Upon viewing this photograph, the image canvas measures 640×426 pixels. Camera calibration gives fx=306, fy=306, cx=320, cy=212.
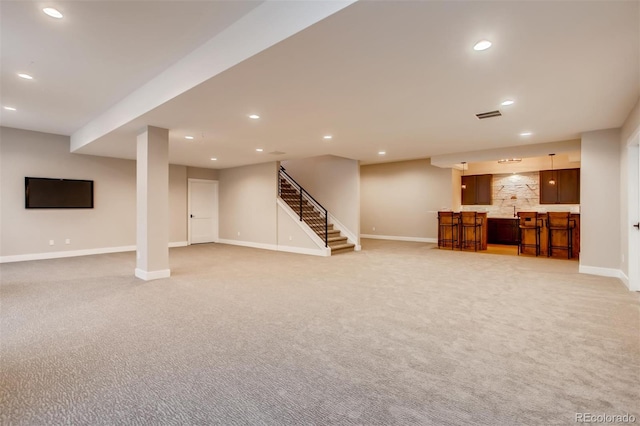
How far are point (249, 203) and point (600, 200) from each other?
8.53 metres

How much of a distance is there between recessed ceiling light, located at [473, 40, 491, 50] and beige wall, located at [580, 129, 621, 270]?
4723 millimetres

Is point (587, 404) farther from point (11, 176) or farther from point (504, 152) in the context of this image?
point (11, 176)

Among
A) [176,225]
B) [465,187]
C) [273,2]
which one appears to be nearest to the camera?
[273,2]

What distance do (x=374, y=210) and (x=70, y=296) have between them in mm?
9341

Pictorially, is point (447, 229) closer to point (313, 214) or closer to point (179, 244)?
point (313, 214)

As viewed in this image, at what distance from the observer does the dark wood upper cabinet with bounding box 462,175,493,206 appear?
10484 mm

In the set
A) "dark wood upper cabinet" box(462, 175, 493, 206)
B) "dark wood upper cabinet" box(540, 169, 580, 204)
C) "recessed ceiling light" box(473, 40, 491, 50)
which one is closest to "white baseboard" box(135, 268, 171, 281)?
"recessed ceiling light" box(473, 40, 491, 50)

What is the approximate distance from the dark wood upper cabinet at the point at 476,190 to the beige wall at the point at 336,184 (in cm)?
435

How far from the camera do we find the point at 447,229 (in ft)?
30.6

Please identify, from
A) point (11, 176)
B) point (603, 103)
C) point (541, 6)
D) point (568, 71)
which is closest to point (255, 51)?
point (541, 6)

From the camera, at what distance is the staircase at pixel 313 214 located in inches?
338

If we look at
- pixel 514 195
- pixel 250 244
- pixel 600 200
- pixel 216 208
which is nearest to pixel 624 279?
pixel 600 200

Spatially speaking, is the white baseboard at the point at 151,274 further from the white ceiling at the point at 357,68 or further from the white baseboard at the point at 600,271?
the white baseboard at the point at 600,271

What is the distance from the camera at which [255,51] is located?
272 cm
